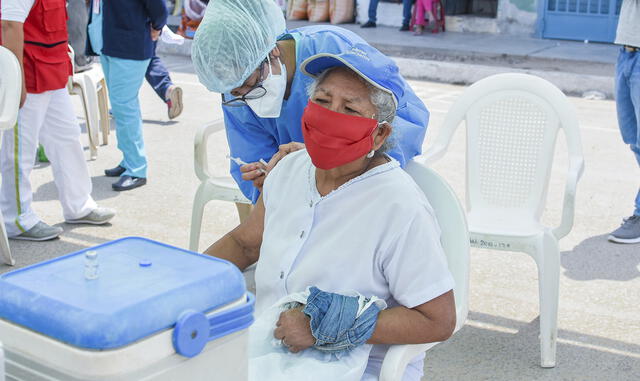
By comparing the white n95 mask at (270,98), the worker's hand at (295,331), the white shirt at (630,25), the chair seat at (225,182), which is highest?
the white n95 mask at (270,98)

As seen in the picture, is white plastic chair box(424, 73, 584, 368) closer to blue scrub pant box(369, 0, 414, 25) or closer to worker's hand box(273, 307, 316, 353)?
worker's hand box(273, 307, 316, 353)

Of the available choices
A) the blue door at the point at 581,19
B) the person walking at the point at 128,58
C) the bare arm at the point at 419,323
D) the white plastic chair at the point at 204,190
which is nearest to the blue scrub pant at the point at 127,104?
the person walking at the point at 128,58

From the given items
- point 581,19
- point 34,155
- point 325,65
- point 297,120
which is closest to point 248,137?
point 297,120

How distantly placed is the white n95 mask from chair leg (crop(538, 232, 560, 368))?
1.37 meters

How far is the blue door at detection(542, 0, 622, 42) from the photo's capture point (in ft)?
40.4

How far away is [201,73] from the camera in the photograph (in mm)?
2908

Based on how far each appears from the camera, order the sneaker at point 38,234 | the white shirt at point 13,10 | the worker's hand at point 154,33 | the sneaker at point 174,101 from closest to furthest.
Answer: the white shirt at point 13,10
the sneaker at point 38,234
the worker's hand at point 154,33
the sneaker at point 174,101

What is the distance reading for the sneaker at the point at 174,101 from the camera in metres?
7.71

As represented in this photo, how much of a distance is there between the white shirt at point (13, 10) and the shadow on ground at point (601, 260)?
10.1ft

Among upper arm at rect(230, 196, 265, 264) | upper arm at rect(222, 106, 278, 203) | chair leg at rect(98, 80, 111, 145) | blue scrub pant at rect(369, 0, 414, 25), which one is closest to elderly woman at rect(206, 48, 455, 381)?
upper arm at rect(230, 196, 265, 264)

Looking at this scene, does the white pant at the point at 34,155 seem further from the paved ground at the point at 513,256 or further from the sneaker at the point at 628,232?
the sneaker at the point at 628,232

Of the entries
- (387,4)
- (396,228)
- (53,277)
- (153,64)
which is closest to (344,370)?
(396,228)

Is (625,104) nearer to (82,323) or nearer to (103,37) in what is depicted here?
(103,37)

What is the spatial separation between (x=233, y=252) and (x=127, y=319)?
3.89 ft
